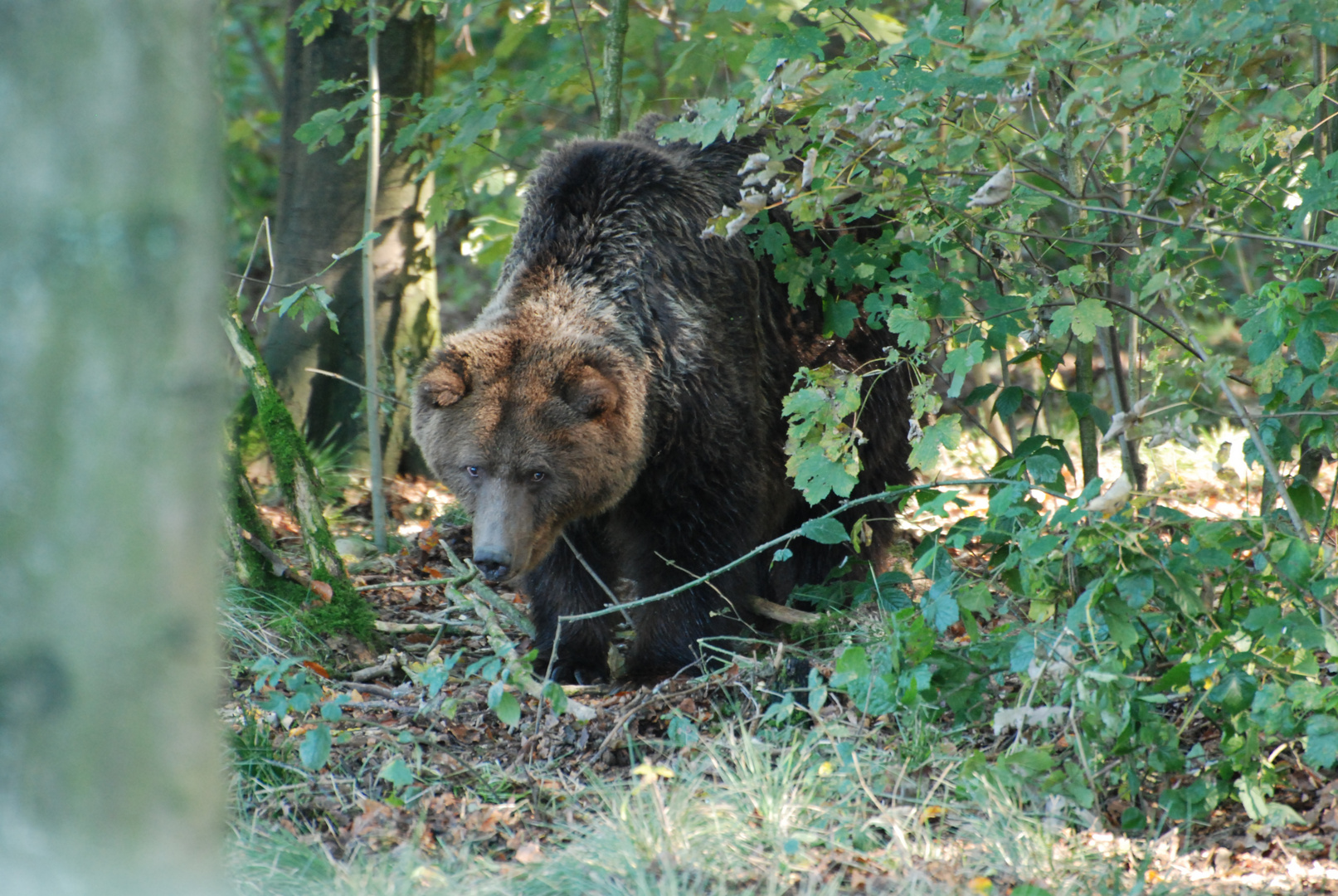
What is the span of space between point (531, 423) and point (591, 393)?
0.93ft

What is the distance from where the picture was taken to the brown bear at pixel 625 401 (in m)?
4.92

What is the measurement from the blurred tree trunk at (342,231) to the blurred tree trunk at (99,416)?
5.97 meters

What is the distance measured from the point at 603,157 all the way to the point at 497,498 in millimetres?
1682

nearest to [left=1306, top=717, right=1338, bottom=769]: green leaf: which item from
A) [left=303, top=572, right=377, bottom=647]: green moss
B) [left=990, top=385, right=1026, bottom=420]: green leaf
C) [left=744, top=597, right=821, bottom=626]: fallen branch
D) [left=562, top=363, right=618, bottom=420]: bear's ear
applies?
[left=990, top=385, right=1026, bottom=420]: green leaf

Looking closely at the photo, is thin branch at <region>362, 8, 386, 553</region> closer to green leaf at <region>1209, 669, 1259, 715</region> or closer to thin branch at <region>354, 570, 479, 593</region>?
thin branch at <region>354, 570, 479, 593</region>

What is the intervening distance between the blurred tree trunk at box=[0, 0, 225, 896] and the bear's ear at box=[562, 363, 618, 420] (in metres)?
3.21

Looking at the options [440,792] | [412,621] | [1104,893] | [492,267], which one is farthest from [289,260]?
[1104,893]

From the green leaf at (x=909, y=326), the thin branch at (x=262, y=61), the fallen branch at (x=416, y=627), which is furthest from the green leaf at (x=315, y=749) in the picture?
the thin branch at (x=262, y=61)

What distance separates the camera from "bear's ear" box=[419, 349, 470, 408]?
4.90m

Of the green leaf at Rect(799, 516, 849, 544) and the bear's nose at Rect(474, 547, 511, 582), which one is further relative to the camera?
the bear's nose at Rect(474, 547, 511, 582)

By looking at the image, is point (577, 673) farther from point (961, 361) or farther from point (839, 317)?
point (961, 361)

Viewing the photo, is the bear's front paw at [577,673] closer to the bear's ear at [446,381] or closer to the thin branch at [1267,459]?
the bear's ear at [446,381]

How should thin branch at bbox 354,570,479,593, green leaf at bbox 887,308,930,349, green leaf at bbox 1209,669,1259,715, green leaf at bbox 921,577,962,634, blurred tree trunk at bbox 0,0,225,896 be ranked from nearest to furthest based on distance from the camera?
blurred tree trunk at bbox 0,0,225,896, green leaf at bbox 1209,669,1259,715, green leaf at bbox 921,577,962,634, green leaf at bbox 887,308,930,349, thin branch at bbox 354,570,479,593

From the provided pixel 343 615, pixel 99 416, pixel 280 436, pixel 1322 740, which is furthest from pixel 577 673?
pixel 99 416
